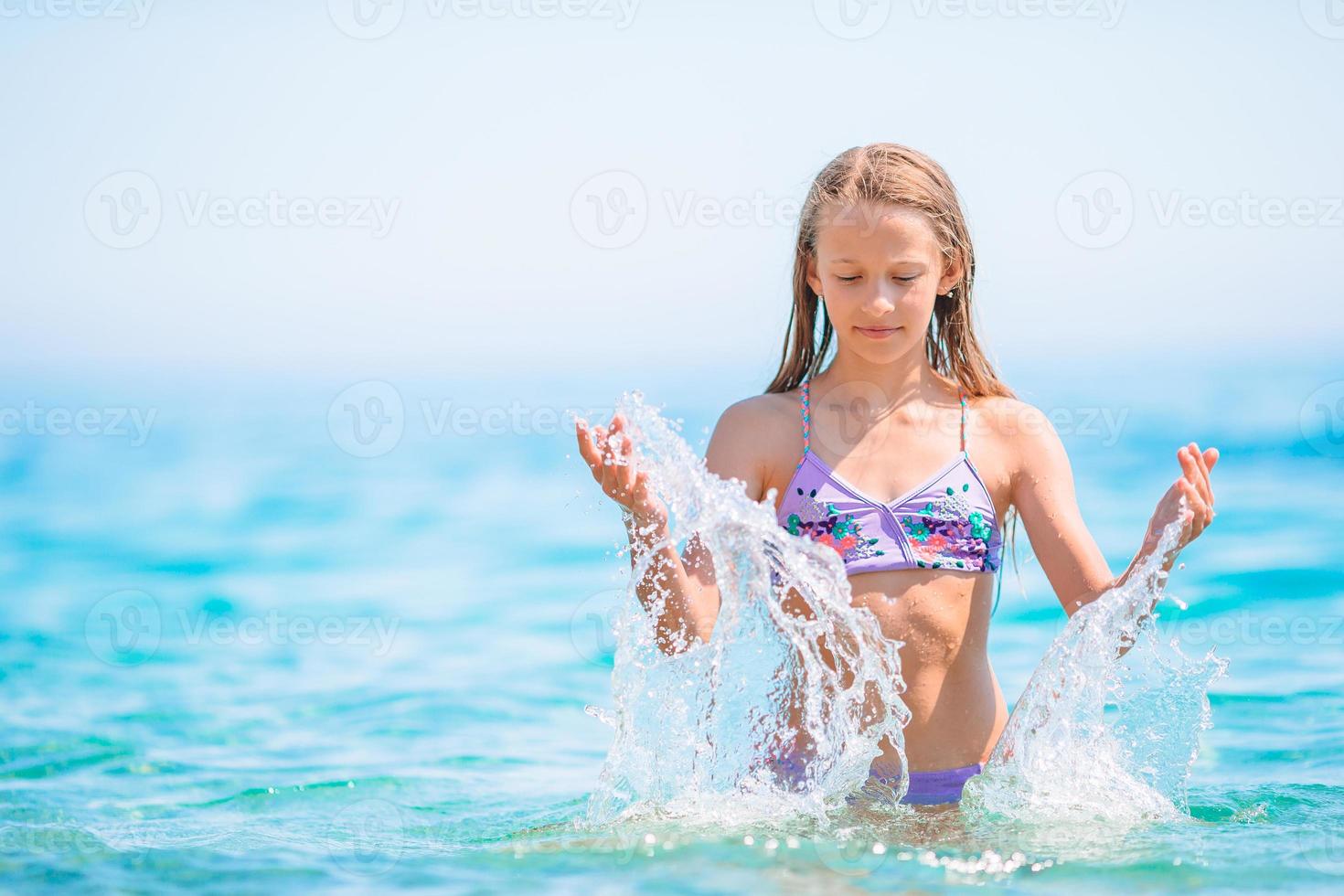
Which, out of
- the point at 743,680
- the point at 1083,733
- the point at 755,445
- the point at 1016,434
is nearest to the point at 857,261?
the point at 755,445

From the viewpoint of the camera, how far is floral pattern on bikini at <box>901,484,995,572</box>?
11.1ft

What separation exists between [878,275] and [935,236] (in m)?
0.22

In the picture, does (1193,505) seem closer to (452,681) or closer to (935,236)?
(935,236)

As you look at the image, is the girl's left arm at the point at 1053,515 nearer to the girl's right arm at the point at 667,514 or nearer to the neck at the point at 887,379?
the neck at the point at 887,379

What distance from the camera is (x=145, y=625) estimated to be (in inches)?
336

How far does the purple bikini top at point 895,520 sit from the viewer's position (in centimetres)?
338

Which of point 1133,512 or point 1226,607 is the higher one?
point 1133,512

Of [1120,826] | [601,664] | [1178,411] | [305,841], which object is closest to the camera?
[1120,826]

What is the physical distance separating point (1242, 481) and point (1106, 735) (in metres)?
9.44

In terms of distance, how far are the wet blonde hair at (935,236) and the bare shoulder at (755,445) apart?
0.17 m

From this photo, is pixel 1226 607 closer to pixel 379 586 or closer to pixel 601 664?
pixel 601 664

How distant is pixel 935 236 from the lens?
3457 millimetres

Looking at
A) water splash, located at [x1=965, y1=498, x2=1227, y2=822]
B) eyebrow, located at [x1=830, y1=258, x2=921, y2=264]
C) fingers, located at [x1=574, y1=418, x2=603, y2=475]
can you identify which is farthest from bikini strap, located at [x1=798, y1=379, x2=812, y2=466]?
water splash, located at [x1=965, y1=498, x2=1227, y2=822]

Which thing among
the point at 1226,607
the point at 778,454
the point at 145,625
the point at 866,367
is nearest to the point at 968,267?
the point at 866,367
